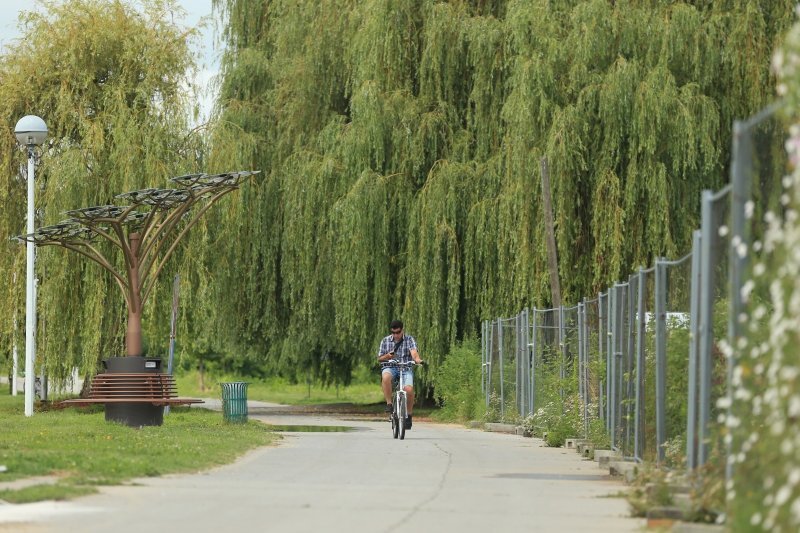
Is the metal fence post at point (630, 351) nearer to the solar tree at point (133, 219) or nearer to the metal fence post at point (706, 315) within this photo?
the metal fence post at point (706, 315)

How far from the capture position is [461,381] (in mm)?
32000

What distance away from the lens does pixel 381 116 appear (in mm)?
33281

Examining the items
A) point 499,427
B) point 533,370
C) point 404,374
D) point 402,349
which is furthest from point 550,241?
point 404,374

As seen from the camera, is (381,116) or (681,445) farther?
(381,116)

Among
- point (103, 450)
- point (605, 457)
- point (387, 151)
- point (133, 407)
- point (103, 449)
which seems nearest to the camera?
point (605, 457)

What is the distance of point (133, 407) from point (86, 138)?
10.7 meters

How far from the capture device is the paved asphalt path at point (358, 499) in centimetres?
952

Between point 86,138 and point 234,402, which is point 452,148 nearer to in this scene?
point 86,138

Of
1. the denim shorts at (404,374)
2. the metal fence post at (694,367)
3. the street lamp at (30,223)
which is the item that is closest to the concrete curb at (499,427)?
the denim shorts at (404,374)

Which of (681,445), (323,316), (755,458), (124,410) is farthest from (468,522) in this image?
(323,316)

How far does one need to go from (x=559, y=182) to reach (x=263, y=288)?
31.1 ft

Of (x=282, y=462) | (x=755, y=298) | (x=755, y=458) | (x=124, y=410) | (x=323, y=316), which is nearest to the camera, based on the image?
(x=755, y=458)

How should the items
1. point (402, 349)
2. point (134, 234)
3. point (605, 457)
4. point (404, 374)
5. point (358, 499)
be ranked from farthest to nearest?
1. point (134, 234)
2. point (402, 349)
3. point (404, 374)
4. point (605, 457)
5. point (358, 499)

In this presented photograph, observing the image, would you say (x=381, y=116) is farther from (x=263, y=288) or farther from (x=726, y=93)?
(x=726, y=93)
